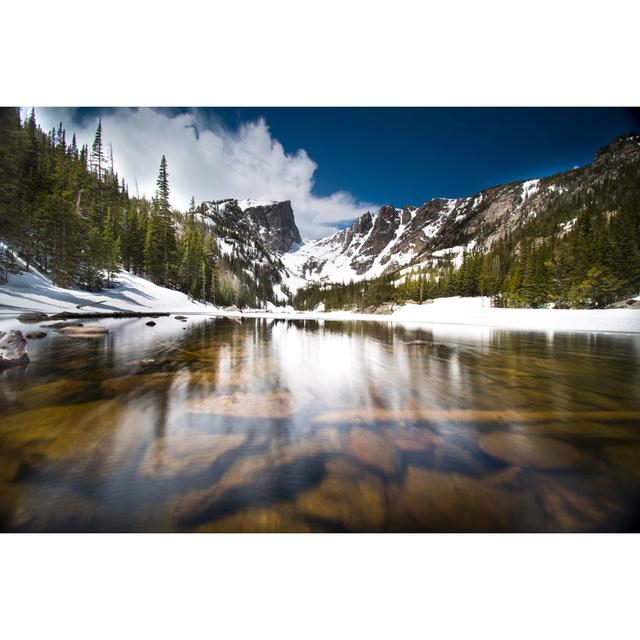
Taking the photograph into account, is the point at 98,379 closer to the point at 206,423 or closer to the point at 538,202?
the point at 206,423

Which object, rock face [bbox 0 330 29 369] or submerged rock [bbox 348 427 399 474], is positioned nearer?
submerged rock [bbox 348 427 399 474]

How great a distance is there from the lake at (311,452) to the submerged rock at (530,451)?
0.03 metres

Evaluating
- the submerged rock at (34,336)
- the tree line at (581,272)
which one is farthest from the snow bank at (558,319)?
the submerged rock at (34,336)

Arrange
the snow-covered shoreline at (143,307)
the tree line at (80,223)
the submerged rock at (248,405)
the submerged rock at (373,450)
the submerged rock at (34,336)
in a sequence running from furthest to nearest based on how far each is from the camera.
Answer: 1. the snow-covered shoreline at (143,307)
2. the tree line at (80,223)
3. the submerged rock at (34,336)
4. the submerged rock at (248,405)
5. the submerged rock at (373,450)

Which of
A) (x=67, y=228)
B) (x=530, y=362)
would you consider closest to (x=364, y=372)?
(x=530, y=362)

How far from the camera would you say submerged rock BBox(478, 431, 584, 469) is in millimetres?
3938

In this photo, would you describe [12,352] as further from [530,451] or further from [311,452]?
[530,451]

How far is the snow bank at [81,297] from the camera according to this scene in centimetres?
2600

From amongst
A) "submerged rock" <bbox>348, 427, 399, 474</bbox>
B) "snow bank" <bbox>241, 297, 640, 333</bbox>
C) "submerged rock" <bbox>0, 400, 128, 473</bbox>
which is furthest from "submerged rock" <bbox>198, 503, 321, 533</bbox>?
"snow bank" <bbox>241, 297, 640, 333</bbox>

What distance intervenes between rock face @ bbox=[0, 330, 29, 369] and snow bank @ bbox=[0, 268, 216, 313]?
20.0 metres

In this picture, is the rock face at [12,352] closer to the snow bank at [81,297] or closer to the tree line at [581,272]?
the snow bank at [81,297]

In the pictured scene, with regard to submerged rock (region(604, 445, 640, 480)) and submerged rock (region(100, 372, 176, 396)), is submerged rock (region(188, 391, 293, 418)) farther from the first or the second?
submerged rock (region(604, 445, 640, 480))

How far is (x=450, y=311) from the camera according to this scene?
162 feet

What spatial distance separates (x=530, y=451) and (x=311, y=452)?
343 cm
